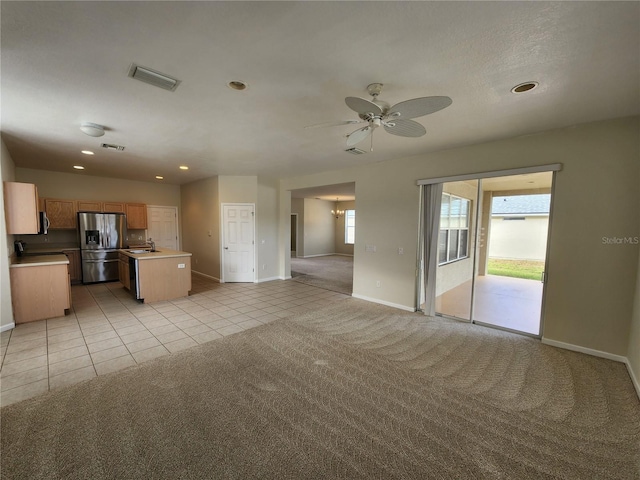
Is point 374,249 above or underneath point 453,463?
above

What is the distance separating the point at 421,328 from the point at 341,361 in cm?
163

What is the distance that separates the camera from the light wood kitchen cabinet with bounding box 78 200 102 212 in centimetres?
635

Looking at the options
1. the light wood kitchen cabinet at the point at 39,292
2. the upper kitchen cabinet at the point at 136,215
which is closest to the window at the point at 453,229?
the light wood kitchen cabinet at the point at 39,292

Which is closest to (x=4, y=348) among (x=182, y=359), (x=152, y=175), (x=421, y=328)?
(x=182, y=359)

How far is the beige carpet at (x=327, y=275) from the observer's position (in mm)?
6422

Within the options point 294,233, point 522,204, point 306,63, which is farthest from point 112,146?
point 294,233

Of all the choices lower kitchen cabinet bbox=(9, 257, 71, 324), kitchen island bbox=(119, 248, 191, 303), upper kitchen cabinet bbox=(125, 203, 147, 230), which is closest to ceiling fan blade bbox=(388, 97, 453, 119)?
kitchen island bbox=(119, 248, 191, 303)

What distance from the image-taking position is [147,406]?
2.12 metres

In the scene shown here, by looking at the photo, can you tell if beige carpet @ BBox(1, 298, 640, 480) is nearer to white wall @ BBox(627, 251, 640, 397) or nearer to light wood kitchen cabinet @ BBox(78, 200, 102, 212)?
white wall @ BBox(627, 251, 640, 397)

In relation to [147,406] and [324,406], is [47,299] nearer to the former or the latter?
[147,406]

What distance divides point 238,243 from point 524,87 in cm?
605

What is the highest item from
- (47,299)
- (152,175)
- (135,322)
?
(152,175)

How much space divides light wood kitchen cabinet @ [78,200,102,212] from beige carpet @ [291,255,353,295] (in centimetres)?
536

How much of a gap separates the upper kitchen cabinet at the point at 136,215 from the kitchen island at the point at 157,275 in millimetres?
2052
